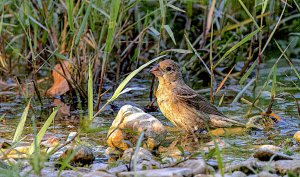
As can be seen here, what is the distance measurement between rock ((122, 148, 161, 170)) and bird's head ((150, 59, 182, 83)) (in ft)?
5.25

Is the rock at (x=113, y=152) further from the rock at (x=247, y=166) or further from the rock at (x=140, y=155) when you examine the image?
the rock at (x=247, y=166)

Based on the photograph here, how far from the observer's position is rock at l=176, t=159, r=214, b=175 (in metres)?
4.16

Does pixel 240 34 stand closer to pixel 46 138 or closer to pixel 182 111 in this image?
pixel 182 111

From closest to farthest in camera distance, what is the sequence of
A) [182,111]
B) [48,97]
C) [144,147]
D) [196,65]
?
[144,147] → [182,111] → [48,97] → [196,65]

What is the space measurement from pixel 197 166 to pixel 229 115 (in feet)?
8.18

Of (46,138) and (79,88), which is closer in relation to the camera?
(46,138)

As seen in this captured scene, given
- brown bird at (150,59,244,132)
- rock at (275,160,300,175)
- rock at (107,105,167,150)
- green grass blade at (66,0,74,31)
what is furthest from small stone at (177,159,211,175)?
green grass blade at (66,0,74,31)

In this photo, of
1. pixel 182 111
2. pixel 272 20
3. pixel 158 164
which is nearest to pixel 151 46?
pixel 272 20

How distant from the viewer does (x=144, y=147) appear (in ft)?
17.8

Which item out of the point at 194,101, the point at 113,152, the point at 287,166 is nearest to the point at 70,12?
the point at 113,152

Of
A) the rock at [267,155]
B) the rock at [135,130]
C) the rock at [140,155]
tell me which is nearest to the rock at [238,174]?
the rock at [267,155]

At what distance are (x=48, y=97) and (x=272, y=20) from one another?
2717 millimetres

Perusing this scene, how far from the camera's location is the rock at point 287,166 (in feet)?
13.8

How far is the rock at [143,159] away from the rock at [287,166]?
726 millimetres
